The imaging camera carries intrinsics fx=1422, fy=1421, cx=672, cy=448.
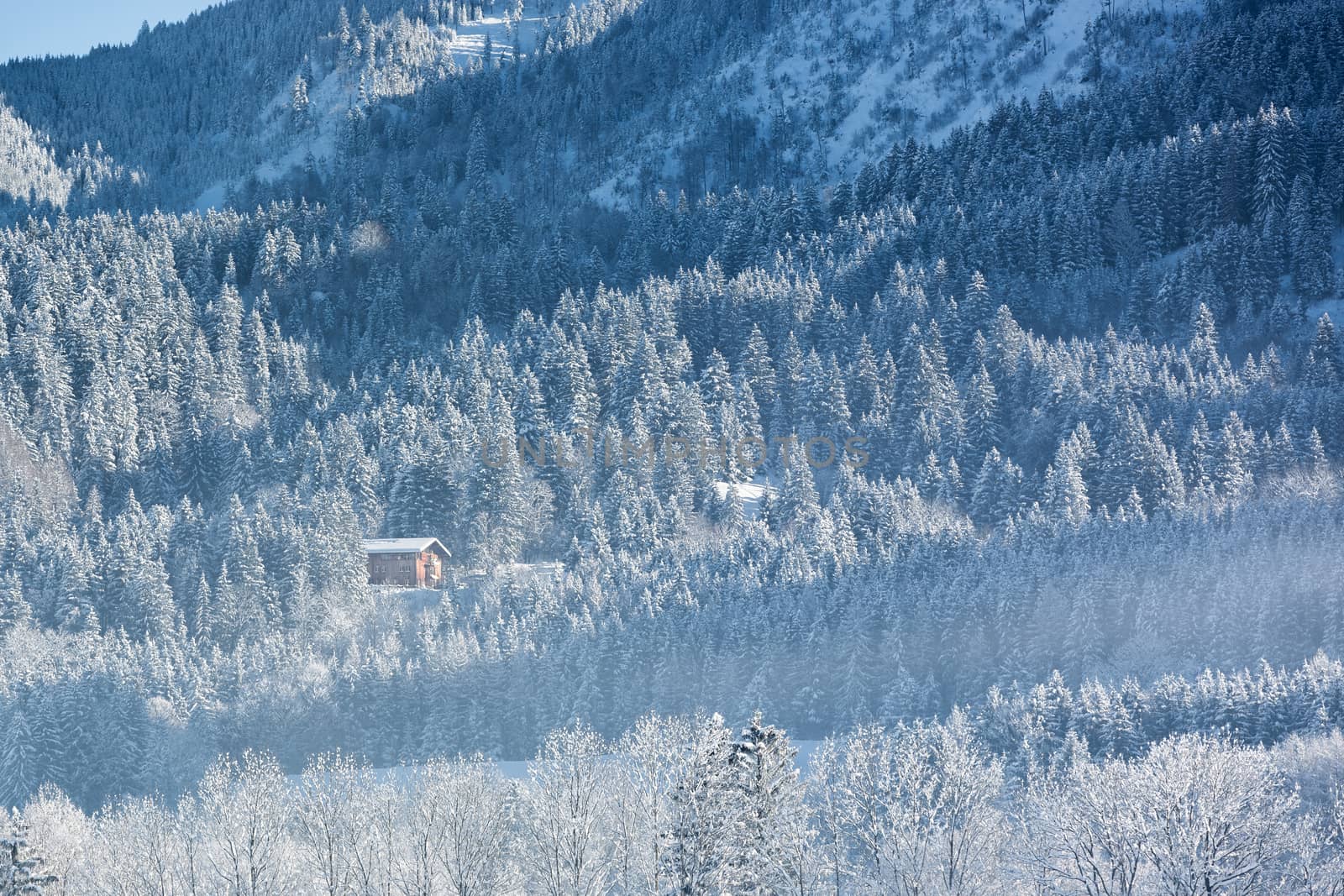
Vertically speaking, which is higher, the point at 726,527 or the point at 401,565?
the point at 726,527

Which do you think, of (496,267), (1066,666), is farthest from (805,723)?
(496,267)

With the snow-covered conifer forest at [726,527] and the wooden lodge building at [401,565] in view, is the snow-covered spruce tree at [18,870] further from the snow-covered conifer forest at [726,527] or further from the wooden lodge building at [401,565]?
the wooden lodge building at [401,565]

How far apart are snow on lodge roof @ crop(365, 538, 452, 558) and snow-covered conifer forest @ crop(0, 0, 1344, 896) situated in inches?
73.5

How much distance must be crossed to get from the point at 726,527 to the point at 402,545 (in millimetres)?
26928

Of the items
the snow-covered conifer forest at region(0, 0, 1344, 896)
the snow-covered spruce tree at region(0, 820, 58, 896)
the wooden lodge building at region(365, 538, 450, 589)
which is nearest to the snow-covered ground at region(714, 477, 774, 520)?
the snow-covered conifer forest at region(0, 0, 1344, 896)

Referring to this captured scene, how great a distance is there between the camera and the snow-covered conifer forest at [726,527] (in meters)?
48.7

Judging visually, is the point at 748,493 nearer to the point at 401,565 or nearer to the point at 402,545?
the point at 402,545

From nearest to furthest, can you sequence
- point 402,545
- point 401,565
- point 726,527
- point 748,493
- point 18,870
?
1. point 18,870
2. point 726,527
3. point 401,565
4. point 402,545
5. point 748,493

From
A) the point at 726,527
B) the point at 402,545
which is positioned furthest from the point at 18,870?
the point at 402,545

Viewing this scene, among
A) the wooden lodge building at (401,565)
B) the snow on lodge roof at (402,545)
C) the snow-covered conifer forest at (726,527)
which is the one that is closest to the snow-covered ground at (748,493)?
the snow-covered conifer forest at (726,527)

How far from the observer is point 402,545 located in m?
117

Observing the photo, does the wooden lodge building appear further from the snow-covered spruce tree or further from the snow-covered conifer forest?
the snow-covered spruce tree

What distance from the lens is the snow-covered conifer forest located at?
4872cm

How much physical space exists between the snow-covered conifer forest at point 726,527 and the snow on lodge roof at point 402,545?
1.87m
